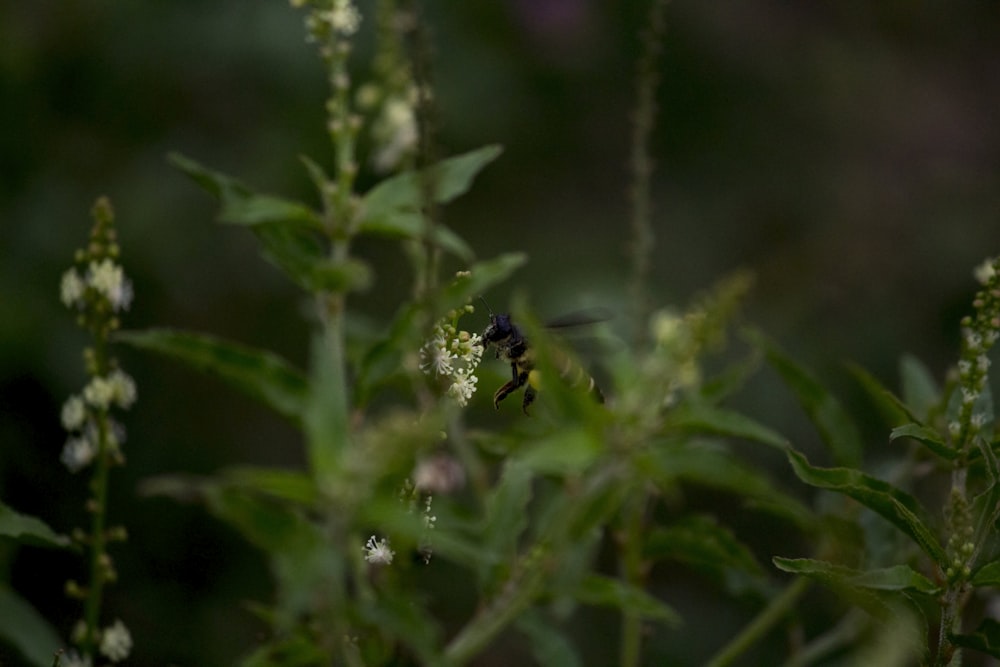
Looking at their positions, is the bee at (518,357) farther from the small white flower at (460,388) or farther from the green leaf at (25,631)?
the green leaf at (25,631)

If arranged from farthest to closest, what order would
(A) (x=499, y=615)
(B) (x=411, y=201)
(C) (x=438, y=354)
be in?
(B) (x=411, y=201), (C) (x=438, y=354), (A) (x=499, y=615)

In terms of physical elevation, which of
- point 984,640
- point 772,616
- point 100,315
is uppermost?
point 100,315

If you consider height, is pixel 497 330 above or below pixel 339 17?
below

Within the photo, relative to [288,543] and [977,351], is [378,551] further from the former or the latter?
[977,351]

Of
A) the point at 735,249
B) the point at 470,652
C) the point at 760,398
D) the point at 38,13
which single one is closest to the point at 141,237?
the point at 38,13

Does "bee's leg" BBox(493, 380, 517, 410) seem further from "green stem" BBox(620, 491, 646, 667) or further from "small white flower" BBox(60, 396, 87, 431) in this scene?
"small white flower" BBox(60, 396, 87, 431)

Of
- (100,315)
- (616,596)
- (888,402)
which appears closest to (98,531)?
(100,315)

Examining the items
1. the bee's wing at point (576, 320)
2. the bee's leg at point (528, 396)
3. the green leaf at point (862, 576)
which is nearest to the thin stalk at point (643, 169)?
→ the bee's wing at point (576, 320)
